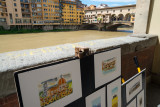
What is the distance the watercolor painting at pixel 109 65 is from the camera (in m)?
1.27

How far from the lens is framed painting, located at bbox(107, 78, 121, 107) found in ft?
4.53

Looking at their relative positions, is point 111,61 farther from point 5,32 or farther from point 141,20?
point 5,32

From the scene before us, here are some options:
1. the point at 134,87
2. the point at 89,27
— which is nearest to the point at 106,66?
the point at 134,87

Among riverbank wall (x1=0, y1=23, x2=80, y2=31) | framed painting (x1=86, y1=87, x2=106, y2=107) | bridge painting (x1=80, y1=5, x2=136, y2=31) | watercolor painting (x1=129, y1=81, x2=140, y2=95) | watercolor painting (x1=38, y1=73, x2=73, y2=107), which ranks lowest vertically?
watercolor painting (x1=129, y1=81, x2=140, y2=95)

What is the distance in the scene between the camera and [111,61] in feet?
4.44

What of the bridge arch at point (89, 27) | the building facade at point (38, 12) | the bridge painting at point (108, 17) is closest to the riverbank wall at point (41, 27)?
the building facade at point (38, 12)

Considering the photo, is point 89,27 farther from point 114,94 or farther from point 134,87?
point 114,94

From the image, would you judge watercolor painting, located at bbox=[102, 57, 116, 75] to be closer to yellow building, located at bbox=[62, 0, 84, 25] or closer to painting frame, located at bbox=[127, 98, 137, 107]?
painting frame, located at bbox=[127, 98, 137, 107]

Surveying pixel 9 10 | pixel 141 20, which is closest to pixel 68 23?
pixel 9 10

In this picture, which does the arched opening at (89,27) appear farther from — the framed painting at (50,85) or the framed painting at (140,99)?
the framed painting at (50,85)

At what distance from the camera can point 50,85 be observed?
3.00ft

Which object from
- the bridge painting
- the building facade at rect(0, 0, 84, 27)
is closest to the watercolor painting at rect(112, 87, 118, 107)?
the building facade at rect(0, 0, 84, 27)

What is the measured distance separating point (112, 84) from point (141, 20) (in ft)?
10.8

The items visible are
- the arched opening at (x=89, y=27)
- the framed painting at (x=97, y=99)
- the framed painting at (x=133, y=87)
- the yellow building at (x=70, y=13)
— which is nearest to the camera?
the framed painting at (x=97, y=99)
